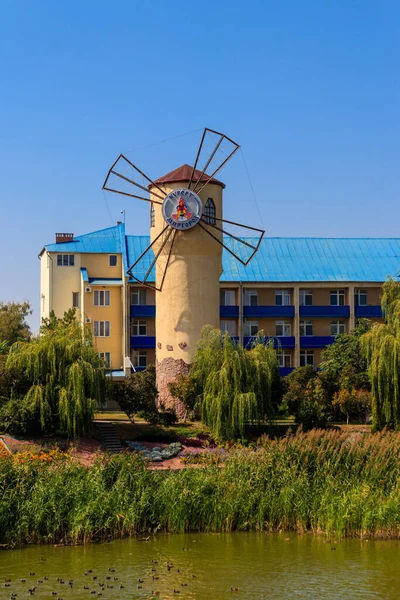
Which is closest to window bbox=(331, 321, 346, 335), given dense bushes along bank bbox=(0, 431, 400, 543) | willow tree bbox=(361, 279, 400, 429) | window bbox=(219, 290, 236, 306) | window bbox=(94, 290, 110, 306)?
window bbox=(219, 290, 236, 306)

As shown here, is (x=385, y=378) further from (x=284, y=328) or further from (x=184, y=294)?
(x=284, y=328)

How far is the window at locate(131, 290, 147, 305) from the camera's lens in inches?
2653

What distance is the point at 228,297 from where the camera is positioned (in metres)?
68.6

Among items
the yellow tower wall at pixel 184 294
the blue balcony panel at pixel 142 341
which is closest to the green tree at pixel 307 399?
the yellow tower wall at pixel 184 294

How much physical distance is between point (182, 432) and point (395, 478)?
1777 cm

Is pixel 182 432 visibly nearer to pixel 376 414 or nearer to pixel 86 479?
pixel 376 414

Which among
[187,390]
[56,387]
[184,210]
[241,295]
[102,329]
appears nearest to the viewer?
[56,387]

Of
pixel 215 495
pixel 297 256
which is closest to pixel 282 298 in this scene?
pixel 297 256

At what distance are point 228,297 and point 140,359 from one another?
24.6 feet

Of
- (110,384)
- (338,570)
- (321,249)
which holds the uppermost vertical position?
(321,249)

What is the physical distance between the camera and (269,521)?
2811 cm

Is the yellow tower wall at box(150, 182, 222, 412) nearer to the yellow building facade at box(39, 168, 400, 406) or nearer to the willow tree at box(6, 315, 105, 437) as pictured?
the willow tree at box(6, 315, 105, 437)

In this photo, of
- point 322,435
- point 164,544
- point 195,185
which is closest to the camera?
point 164,544

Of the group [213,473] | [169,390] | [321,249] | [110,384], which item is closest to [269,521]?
[213,473]
